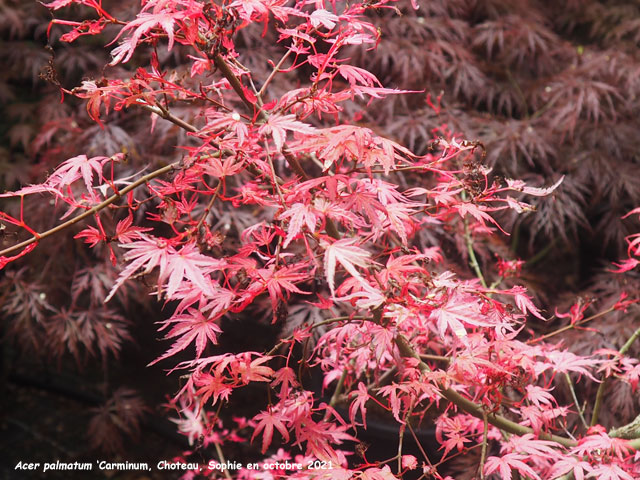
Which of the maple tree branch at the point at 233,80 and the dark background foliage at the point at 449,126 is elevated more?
the maple tree branch at the point at 233,80

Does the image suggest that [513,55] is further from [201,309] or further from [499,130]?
[201,309]

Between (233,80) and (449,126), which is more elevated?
(233,80)

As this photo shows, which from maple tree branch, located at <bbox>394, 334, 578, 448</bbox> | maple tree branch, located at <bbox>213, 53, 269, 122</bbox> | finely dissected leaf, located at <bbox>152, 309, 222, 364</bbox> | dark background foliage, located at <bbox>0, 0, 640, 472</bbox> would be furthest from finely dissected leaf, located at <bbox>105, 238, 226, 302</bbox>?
dark background foliage, located at <bbox>0, 0, 640, 472</bbox>

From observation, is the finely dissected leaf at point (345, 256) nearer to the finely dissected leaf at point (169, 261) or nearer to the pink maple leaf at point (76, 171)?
the finely dissected leaf at point (169, 261)

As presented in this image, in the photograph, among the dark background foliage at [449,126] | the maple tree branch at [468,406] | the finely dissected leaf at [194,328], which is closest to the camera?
the finely dissected leaf at [194,328]

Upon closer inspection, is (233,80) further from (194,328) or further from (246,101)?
(194,328)

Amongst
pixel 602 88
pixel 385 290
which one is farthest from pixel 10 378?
pixel 602 88

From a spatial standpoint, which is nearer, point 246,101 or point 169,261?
point 169,261

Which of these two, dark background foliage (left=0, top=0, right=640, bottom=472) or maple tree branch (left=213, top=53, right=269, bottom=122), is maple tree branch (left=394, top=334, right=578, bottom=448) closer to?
maple tree branch (left=213, top=53, right=269, bottom=122)

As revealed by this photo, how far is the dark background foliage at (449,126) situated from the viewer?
167 cm

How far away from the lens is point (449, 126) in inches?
69.4

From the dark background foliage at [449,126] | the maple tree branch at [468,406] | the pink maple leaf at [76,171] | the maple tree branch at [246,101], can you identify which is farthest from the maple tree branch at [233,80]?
the dark background foliage at [449,126]

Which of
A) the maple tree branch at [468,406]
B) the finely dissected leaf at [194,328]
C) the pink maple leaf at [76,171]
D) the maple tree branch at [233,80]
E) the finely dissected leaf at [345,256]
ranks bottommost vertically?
the maple tree branch at [468,406]

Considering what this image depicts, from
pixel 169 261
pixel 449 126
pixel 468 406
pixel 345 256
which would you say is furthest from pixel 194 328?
pixel 449 126
